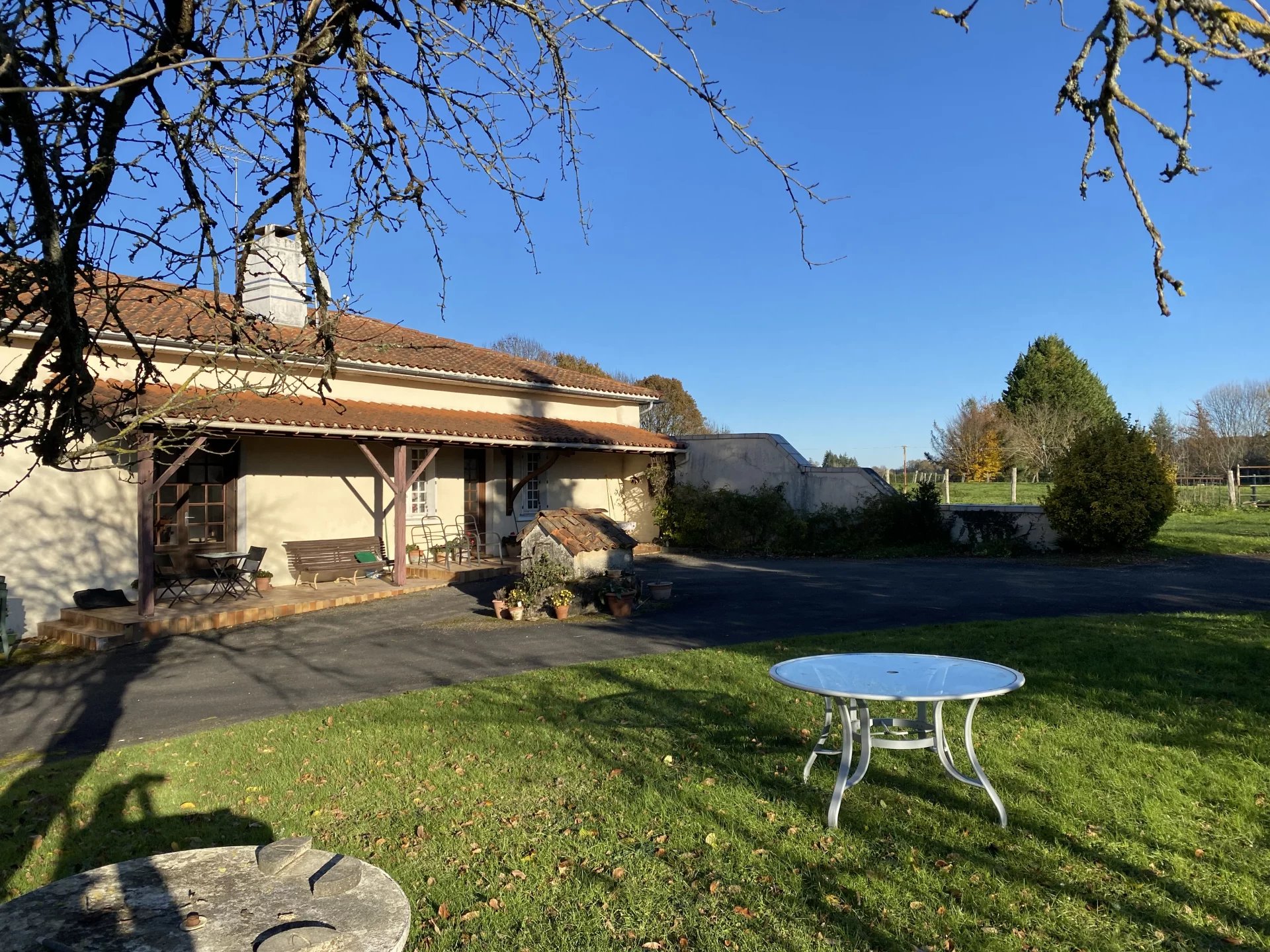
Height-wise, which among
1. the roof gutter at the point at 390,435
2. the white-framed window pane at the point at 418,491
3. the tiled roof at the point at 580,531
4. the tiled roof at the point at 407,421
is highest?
the tiled roof at the point at 407,421

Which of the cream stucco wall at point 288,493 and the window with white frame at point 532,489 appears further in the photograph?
the window with white frame at point 532,489

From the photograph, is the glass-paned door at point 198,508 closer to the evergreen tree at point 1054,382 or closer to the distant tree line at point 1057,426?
the distant tree line at point 1057,426

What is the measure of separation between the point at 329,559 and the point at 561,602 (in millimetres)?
5110

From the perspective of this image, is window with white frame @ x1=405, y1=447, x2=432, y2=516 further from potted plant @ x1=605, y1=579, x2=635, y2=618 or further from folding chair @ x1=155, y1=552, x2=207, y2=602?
potted plant @ x1=605, y1=579, x2=635, y2=618

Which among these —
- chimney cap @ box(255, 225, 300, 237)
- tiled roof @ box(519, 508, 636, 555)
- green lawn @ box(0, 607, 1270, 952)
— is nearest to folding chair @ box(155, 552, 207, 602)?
tiled roof @ box(519, 508, 636, 555)

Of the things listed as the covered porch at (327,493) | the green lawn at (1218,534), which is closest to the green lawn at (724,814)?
the covered porch at (327,493)

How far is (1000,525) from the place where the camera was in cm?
1906

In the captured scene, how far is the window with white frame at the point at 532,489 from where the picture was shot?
19.5 metres

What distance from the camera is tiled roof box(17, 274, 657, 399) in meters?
3.72

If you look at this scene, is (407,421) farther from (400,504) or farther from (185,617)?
(185,617)

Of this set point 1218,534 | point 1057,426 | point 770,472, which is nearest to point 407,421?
point 770,472

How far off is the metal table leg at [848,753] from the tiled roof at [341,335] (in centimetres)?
292

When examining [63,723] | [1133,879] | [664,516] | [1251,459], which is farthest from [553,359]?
[1133,879]

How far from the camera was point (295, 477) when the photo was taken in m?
14.7
